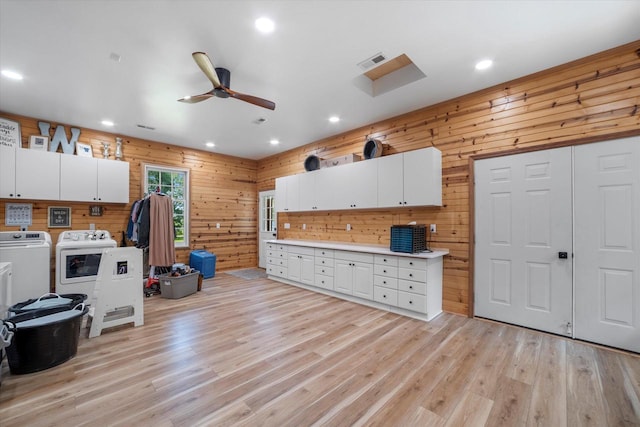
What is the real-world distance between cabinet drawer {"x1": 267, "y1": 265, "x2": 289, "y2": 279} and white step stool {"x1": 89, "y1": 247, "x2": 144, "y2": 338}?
2601mm

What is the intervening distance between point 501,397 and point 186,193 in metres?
6.27

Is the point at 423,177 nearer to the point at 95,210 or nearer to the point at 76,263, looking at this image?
the point at 76,263

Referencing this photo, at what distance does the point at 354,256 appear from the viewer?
4172mm

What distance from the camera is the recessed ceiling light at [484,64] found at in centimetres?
283

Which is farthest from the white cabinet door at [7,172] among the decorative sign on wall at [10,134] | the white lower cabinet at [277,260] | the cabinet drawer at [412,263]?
the cabinet drawer at [412,263]

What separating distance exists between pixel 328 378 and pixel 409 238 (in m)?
2.06

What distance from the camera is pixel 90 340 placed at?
2832 millimetres

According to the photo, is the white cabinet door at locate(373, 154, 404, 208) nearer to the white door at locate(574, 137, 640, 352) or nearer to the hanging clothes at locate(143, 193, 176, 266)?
the white door at locate(574, 137, 640, 352)

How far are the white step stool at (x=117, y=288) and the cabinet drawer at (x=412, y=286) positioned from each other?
326 cm

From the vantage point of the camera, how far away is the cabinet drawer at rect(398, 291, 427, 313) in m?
3.38

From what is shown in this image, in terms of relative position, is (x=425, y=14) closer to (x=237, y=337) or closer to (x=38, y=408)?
(x=237, y=337)

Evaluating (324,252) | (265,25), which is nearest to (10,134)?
(265,25)

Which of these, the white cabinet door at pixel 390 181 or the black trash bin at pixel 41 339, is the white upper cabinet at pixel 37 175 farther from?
the white cabinet door at pixel 390 181

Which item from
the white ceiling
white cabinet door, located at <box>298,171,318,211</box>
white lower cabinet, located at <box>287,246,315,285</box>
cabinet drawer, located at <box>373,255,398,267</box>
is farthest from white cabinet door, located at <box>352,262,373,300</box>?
the white ceiling
